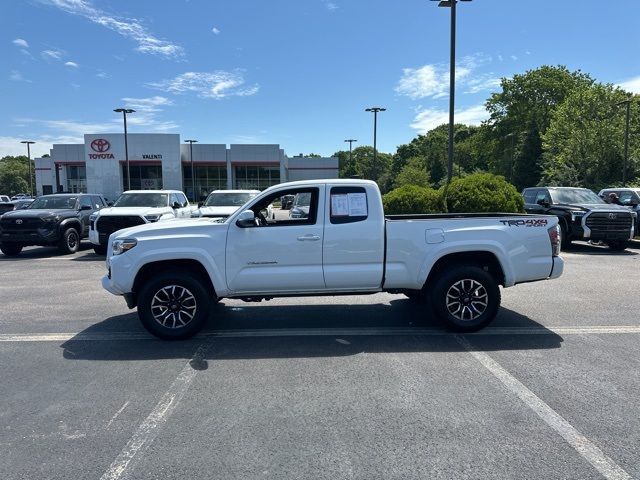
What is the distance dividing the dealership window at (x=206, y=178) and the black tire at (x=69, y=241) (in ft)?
157

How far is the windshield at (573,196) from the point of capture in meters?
15.2

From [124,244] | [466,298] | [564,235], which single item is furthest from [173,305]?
[564,235]

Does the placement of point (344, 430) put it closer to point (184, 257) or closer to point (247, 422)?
point (247, 422)

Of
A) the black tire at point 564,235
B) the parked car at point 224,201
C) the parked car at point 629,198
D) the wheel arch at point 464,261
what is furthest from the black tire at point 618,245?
the parked car at point 224,201

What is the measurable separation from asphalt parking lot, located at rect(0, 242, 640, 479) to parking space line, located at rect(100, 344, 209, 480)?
0.01 meters

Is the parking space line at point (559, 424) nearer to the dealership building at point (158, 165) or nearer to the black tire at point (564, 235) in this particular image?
the black tire at point (564, 235)

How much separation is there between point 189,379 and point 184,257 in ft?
5.30

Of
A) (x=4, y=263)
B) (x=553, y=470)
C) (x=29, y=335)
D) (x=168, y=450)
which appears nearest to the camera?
(x=553, y=470)

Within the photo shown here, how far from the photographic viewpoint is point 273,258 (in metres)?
5.71

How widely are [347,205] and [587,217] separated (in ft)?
35.6

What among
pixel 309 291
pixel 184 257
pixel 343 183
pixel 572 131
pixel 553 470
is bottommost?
pixel 553 470

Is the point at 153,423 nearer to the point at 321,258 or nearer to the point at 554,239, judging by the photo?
the point at 321,258

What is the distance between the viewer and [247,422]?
3.69 m

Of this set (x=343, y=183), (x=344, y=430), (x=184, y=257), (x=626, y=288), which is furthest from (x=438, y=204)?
(x=344, y=430)
